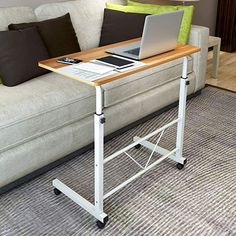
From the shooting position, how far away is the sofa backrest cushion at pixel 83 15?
9.02 ft

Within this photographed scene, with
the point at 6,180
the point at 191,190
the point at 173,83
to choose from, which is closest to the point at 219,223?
the point at 191,190

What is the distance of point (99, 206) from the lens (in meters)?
1.80

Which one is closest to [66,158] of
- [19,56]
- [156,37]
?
[19,56]

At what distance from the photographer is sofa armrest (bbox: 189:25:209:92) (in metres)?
3.04

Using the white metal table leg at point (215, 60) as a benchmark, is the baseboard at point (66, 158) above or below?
below

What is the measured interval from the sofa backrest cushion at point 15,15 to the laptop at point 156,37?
0.87m

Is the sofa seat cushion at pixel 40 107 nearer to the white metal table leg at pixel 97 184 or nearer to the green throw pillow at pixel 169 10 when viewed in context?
the white metal table leg at pixel 97 184

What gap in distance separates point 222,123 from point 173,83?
49cm

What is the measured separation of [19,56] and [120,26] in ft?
3.17

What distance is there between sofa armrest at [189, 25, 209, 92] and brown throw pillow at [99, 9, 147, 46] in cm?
46

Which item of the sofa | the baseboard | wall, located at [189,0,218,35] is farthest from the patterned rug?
wall, located at [189,0,218,35]

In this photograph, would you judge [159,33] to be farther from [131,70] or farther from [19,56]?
[19,56]

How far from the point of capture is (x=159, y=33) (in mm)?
1807

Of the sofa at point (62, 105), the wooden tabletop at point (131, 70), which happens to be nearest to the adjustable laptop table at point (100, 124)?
the wooden tabletop at point (131, 70)
